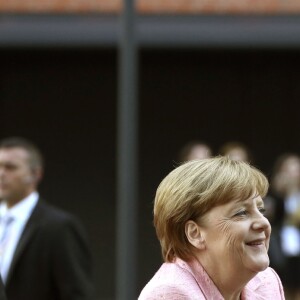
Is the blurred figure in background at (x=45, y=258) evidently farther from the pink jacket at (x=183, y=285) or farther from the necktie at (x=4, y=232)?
the pink jacket at (x=183, y=285)

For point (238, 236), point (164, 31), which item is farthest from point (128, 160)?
point (164, 31)

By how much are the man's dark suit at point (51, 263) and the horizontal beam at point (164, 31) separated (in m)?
7.54

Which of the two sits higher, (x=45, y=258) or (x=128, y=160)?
(x=128, y=160)

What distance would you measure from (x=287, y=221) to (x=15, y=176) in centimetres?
447

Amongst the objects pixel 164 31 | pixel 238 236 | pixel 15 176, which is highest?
pixel 164 31

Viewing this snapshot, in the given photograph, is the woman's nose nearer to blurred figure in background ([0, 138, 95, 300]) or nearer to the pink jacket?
the pink jacket

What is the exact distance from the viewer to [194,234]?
3.16m

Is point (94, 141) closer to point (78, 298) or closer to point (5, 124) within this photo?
point (5, 124)

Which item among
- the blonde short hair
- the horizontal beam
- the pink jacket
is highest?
the horizontal beam

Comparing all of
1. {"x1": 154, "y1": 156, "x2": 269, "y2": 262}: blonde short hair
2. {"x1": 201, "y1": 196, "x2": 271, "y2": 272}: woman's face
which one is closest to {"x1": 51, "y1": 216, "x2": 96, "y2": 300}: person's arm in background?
{"x1": 154, "y1": 156, "x2": 269, "y2": 262}: blonde short hair

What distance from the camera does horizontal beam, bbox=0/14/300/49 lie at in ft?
45.7

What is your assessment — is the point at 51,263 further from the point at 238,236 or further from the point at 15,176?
the point at 238,236

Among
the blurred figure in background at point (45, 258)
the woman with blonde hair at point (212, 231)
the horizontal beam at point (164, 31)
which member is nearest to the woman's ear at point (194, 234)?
the woman with blonde hair at point (212, 231)

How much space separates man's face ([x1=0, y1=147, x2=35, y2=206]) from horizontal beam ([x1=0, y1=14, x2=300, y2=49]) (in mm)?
6529
